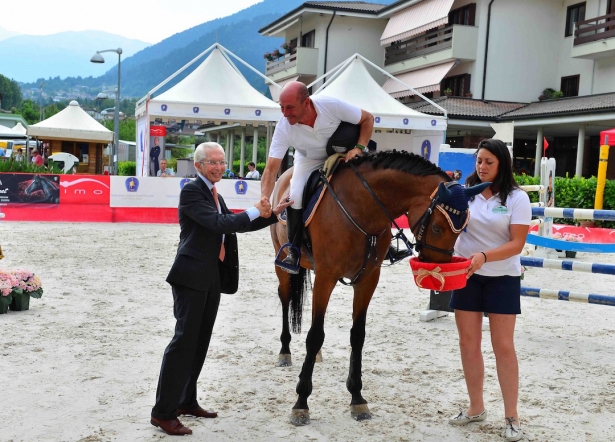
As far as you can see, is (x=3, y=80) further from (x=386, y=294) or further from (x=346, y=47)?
(x=386, y=294)

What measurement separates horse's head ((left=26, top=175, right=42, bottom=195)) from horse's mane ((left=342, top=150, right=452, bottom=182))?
1324cm

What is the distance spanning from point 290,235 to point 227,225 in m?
0.99

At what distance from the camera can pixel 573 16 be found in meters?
29.0

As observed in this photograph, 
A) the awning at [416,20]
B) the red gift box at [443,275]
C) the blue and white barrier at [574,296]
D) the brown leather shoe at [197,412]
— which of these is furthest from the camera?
the awning at [416,20]

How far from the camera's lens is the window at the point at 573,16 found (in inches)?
1117

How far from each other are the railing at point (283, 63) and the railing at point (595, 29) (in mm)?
16271

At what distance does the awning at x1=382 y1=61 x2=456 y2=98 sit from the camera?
98.9 ft

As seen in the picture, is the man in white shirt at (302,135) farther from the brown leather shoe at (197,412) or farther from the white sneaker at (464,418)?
the white sneaker at (464,418)

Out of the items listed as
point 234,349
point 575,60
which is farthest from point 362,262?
point 575,60

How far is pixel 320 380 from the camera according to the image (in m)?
5.23

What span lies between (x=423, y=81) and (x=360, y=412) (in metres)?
28.7

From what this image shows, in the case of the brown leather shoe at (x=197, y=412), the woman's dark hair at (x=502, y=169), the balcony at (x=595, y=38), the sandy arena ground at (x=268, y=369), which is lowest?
the sandy arena ground at (x=268, y=369)

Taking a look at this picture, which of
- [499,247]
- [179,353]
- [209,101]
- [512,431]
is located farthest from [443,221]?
[209,101]

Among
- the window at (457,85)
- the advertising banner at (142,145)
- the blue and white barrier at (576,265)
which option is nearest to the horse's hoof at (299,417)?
the blue and white barrier at (576,265)
